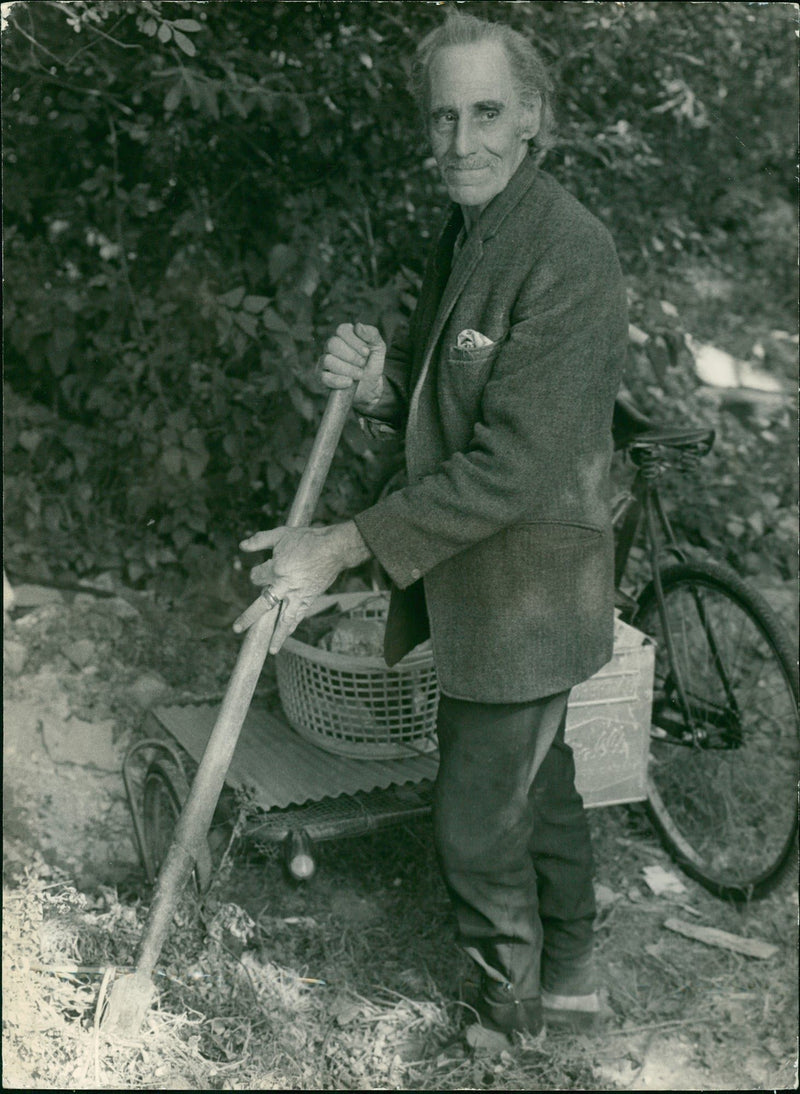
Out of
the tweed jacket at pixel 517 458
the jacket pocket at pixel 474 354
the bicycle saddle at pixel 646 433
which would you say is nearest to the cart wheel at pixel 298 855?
the tweed jacket at pixel 517 458

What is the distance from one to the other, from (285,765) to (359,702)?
0.28m

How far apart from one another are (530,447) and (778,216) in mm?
5368

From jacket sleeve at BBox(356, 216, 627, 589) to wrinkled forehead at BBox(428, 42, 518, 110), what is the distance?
1.08ft

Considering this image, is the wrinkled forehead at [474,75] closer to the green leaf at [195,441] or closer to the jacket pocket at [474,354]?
the jacket pocket at [474,354]

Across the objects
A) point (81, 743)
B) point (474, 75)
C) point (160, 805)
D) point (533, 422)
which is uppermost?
point (474, 75)

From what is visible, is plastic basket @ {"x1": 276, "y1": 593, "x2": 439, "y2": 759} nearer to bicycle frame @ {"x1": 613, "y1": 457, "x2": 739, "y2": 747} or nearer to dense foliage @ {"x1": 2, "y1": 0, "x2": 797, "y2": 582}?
bicycle frame @ {"x1": 613, "y1": 457, "x2": 739, "y2": 747}

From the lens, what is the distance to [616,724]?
2.87 m

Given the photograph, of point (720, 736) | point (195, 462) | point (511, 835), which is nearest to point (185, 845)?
point (511, 835)

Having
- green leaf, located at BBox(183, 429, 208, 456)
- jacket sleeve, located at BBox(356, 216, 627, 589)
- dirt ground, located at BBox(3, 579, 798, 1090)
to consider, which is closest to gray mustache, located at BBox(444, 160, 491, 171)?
jacket sleeve, located at BBox(356, 216, 627, 589)

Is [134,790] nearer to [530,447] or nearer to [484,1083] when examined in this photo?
[484,1083]

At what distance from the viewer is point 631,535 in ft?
10.5

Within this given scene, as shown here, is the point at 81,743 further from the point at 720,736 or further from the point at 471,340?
the point at 471,340

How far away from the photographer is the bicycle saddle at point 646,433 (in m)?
2.98

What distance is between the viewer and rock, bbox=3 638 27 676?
3623 millimetres
